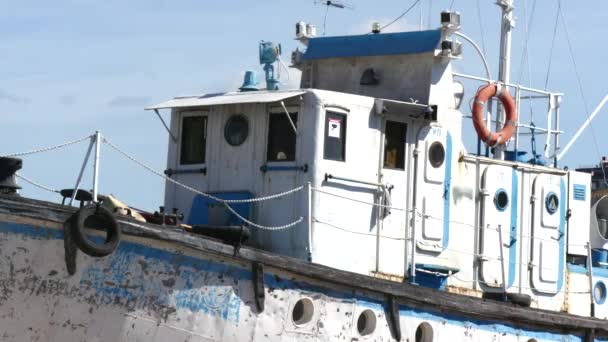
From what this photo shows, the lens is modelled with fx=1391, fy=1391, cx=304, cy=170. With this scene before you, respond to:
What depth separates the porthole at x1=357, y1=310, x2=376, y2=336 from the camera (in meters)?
15.9

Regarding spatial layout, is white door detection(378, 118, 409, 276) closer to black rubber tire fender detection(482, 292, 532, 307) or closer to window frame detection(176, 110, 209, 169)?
black rubber tire fender detection(482, 292, 532, 307)

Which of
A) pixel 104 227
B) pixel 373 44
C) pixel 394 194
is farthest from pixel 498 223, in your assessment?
pixel 104 227

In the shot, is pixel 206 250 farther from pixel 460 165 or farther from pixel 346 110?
pixel 460 165

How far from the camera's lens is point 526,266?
18.9m

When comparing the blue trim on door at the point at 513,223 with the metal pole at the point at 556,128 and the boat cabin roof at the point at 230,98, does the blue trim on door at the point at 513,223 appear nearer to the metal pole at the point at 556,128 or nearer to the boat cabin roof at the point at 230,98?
the metal pole at the point at 556,128

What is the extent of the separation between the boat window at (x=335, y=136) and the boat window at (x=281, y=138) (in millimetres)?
380

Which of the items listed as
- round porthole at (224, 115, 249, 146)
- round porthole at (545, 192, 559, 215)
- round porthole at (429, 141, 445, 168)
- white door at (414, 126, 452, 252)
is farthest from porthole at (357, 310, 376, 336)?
round porthole at (545, 192, 559, 215)

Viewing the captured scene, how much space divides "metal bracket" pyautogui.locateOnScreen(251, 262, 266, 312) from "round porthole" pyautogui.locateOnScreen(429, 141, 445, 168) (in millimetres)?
3529

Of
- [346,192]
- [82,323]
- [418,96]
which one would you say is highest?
[418,96]

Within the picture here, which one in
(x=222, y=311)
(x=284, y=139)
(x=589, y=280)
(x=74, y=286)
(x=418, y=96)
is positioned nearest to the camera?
(x=74, y=286)

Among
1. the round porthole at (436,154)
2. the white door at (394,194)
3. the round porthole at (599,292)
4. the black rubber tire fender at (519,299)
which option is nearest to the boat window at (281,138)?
the white door at (394,194)

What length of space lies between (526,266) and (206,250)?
236 inches

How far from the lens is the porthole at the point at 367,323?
627 inches

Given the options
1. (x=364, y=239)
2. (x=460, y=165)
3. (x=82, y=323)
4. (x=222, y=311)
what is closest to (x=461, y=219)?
(x=460, y=165)
